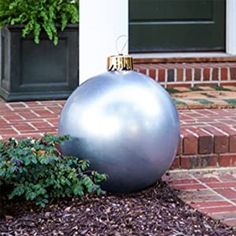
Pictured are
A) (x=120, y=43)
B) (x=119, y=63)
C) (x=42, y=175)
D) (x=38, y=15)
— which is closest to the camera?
(x=42, y=175)

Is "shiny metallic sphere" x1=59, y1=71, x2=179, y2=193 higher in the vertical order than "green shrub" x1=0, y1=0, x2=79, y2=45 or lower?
lower

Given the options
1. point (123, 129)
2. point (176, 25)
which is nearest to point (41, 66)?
point (176, 25)

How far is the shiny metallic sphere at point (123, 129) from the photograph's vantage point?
3.38 meters

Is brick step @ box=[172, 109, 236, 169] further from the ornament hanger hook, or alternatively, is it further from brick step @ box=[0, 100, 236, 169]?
the ornament hanger hook

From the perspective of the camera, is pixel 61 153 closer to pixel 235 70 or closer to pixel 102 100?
pixel 102 100

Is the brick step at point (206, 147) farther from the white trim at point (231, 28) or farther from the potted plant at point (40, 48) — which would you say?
the white trim at point (231, 28)

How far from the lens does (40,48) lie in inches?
208

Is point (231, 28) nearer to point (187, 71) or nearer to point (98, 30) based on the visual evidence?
point (187, 71)

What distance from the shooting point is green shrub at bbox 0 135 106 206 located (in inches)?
127

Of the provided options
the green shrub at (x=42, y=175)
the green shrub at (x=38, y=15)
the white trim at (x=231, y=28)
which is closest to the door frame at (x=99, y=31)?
the green shrub at (x=38, y=15)

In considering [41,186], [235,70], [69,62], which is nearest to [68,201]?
[41,186]

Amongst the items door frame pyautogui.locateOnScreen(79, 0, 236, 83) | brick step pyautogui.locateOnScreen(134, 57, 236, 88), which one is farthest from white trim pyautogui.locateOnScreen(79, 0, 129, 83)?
brick step pyautogui.locateOnScreen(134, 57, 236, 88)

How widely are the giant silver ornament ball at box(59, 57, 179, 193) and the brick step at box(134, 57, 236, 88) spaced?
1926 mm

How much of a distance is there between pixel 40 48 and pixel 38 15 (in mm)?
225
